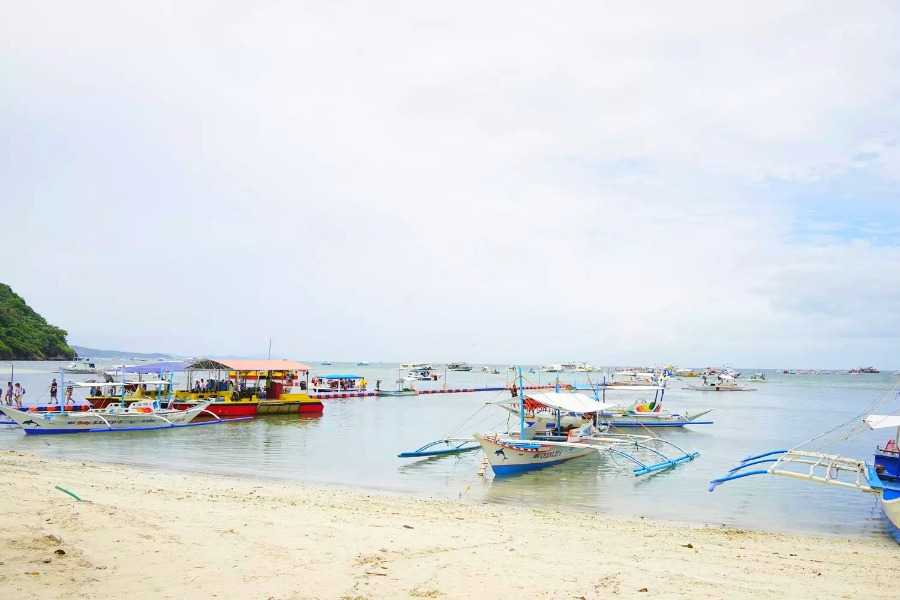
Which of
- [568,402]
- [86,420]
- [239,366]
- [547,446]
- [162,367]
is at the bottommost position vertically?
[86,420]

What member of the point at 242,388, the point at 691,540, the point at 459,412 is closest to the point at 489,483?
the point at 691,540

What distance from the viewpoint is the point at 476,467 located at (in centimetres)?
2080

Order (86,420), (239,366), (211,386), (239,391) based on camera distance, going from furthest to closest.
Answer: (211,386) → (239,391) → (239,366) → (86,420)

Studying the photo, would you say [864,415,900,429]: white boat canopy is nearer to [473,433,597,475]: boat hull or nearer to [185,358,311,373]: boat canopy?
[473,433,597,475]: boat hull

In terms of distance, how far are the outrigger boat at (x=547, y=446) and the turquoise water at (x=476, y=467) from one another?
47 cm

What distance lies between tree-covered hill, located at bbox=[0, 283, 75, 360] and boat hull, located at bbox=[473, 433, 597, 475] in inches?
3853

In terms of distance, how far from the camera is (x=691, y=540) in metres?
11.4

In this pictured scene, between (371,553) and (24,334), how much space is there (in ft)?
380

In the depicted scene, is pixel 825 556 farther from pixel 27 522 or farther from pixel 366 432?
pixel 366 432

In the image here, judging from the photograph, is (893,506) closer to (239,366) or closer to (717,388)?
(239,366)

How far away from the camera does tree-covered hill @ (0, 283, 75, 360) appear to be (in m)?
97.3

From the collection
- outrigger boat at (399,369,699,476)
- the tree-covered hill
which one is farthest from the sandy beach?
the tree-covered hill

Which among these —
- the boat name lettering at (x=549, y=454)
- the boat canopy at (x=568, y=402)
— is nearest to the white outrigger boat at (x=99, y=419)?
the boat canopy at (x=568, y=402)

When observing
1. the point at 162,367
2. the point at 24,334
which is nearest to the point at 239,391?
the point at 162,367
